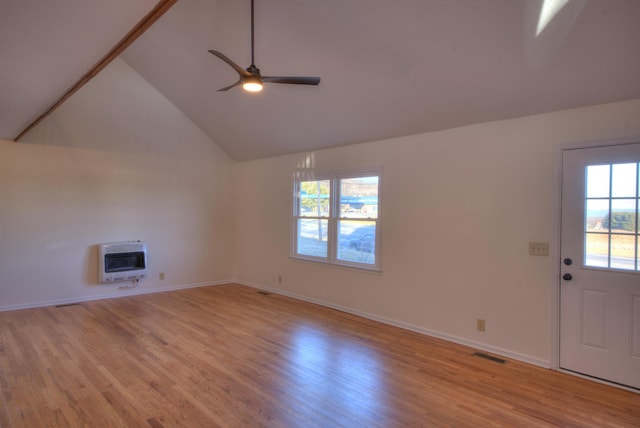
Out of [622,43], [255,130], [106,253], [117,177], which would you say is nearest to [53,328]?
[106,253]

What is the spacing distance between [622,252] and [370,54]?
8.97ft

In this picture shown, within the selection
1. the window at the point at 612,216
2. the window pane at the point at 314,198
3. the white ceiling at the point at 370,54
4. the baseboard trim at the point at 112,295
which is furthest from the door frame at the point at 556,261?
the baseboard trim at the point at 112,295

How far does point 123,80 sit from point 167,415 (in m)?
5.11

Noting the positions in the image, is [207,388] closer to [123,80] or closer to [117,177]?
[117,177]

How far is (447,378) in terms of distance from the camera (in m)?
2.92

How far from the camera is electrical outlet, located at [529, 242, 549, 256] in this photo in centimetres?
317

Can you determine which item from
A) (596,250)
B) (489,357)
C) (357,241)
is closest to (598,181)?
(596,250)

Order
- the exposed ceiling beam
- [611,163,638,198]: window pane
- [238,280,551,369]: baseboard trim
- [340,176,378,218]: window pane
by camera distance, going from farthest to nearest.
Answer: [340,176,378,218]: window pane, [238,280,551,369]: baseboard trim, [611,163,638,198]: window pane, the exposed ceiling beam

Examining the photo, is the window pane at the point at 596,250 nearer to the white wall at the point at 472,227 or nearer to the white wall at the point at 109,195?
the white wall at the point at 472,227

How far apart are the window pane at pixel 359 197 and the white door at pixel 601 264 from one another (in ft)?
6.89

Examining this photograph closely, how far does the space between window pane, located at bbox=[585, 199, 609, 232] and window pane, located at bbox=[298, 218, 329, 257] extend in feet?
10.2

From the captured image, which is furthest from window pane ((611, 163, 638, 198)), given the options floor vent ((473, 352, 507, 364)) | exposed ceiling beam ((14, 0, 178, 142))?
exposed ceiling beam ((14, 0, 178, 142))

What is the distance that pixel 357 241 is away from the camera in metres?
4.79

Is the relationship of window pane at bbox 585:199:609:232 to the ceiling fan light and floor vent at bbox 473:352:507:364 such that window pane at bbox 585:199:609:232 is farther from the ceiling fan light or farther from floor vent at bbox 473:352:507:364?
the ceiling fan light
